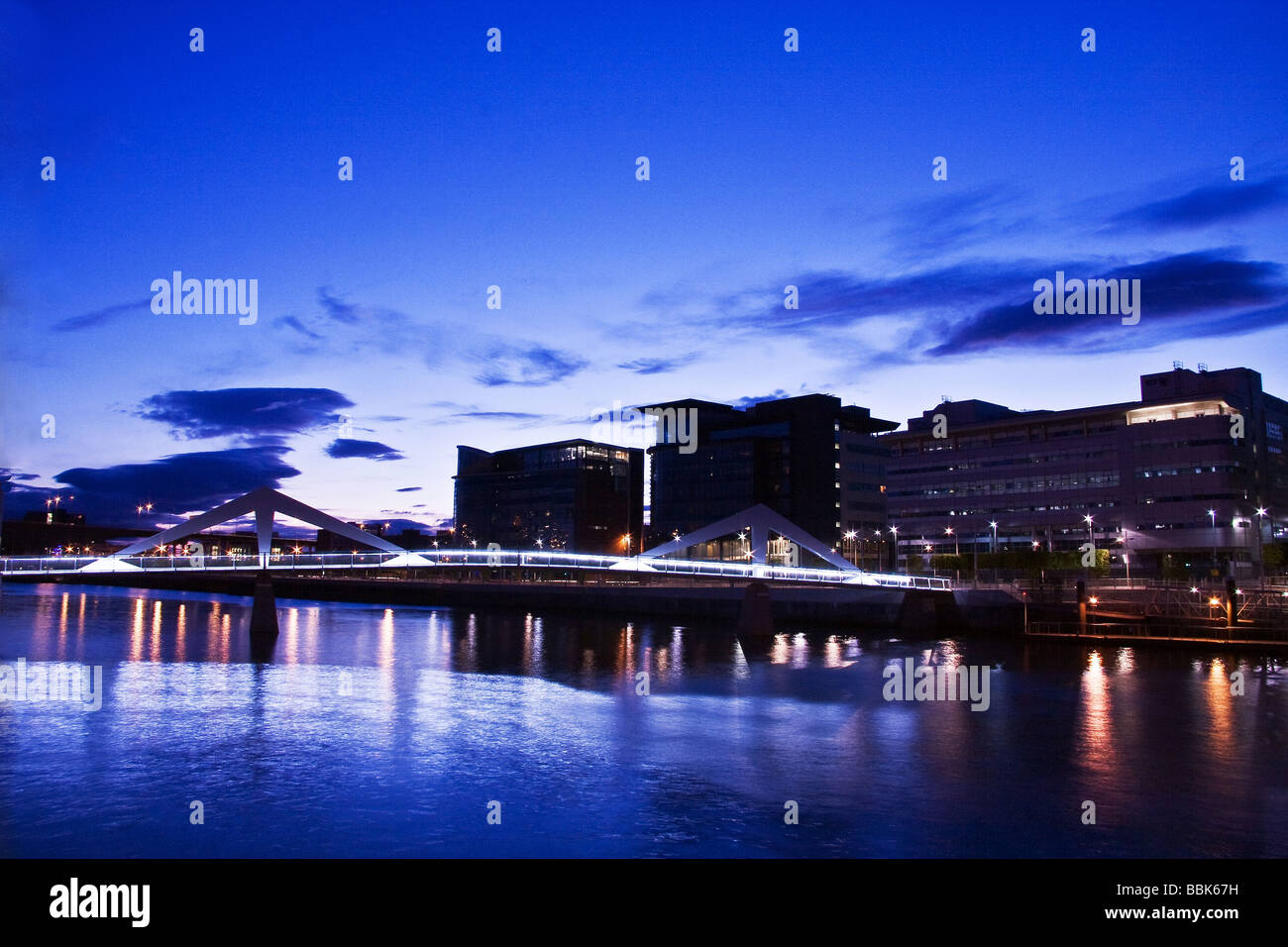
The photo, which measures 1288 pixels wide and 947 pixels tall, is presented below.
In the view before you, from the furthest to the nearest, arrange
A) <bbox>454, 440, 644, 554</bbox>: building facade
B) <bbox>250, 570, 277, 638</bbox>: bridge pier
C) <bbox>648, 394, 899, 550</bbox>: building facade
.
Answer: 1. <bbox>454, 440, 644, 554</bbox>: building facade
2. <bbox>648, 394, 899, 550</bbox>: building facade
3. <bbox>250, 570, 277, 638</bbox>: bridge pier

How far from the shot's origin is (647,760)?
24672 millimetres

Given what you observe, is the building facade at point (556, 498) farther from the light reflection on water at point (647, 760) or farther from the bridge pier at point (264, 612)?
the light reflection on water at point (647, 760)

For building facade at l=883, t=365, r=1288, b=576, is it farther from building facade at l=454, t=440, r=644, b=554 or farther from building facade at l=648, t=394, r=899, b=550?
building facade at l=454, t=440, r=644, b=554

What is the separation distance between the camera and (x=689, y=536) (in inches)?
2687

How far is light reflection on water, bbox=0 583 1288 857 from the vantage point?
1798 cm

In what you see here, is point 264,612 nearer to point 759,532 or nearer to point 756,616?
point 756,616

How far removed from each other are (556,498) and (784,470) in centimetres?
4599

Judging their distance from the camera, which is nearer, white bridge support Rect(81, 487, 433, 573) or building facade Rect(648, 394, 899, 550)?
white bridge support Rect(81, 487, 433, 573)

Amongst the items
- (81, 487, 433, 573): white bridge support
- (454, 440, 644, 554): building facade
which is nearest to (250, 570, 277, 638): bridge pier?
(81, 487, 433, 573): white bridge support

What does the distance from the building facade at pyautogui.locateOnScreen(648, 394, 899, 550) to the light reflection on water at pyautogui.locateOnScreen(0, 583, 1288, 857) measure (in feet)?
252

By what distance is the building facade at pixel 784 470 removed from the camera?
405ft

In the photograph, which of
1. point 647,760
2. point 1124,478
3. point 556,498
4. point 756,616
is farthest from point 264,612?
point 556,498
